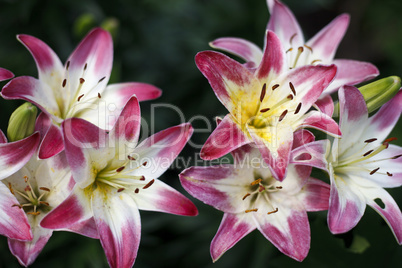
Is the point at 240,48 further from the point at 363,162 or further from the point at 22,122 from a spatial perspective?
the point at 22,122

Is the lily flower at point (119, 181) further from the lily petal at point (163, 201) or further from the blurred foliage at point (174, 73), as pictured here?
the blurred foliage at point (174, 73)

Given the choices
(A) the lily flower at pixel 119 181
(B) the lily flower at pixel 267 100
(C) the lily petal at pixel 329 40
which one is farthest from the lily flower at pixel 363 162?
(A) the lily flower at pixel 119 181

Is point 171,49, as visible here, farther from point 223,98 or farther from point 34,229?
point 34,229

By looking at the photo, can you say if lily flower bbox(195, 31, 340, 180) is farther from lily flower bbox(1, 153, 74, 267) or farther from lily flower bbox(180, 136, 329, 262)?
lily flower bbox(1, 153, 74, 267)

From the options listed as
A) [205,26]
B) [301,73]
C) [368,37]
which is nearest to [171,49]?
[205,26]

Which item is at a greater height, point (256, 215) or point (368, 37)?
point (256, 215)
